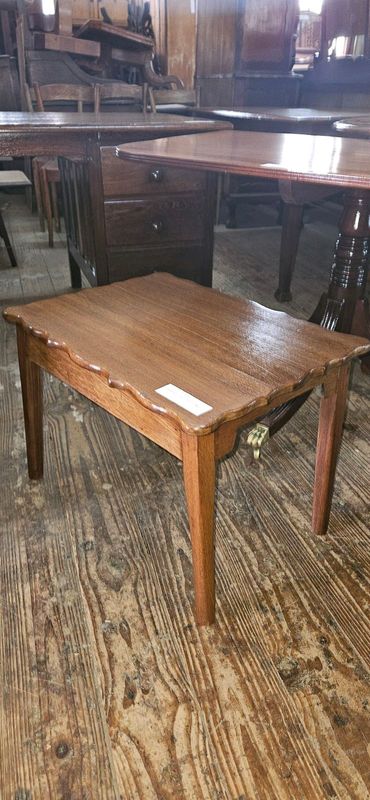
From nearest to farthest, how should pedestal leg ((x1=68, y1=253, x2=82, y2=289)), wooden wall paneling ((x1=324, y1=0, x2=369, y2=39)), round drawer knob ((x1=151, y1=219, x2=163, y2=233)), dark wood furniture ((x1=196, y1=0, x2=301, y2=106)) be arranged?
round drawer knob ((x1=151, y1=219, x2=163, y2=233)) < pedestal leg ((x1=68, y1=253, x2=82, y2=289)) < wooden wall paneling ((x1=324, y1=0, x2=369, y2=39)) < dark wood furniture ((x1=196, y1=0, x2=301, y2=106))

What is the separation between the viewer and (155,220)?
195 cm

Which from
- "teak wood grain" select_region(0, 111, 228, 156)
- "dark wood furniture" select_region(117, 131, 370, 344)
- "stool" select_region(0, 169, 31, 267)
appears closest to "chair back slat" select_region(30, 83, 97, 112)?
"stool" select_region(0, 169, 31, 267)

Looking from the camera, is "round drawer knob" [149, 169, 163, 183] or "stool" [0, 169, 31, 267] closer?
"round drawer knob" [149, 169, 163, 183]

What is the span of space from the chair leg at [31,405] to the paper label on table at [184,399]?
431mm

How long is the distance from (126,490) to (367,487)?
1.90 ft

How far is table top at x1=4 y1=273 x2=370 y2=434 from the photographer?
31.5 inches

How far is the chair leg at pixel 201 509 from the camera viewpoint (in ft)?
2.58

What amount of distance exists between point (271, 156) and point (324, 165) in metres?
0.18

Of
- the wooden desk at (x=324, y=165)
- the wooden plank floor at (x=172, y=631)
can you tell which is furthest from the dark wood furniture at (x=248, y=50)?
the wooden plank floor at (x=172, y=631)

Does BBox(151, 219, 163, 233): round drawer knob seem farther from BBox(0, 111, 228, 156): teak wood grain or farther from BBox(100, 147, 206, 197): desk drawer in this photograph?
BBox(0, 111, 228, 156): teak wood grain

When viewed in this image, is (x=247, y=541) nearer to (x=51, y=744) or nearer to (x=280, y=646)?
(x=280, y=646)

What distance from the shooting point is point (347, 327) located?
4.86 ft

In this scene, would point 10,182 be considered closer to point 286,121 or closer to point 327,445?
point 286,121

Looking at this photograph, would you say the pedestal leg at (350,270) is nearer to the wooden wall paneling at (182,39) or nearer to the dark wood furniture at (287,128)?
the dark wood furniture at (287,128)
